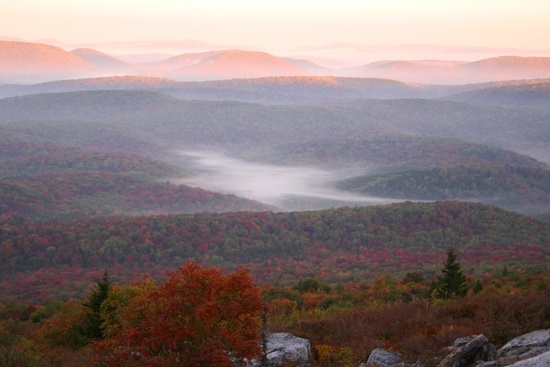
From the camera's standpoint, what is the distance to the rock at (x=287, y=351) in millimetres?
15383

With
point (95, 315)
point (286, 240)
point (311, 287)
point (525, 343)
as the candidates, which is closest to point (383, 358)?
point (525, 343)

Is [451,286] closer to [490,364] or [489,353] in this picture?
[489,353]

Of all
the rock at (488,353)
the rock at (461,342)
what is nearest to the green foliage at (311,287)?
the rock at (461,342)

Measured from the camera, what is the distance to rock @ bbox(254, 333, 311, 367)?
50.5 ft

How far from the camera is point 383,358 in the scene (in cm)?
1539

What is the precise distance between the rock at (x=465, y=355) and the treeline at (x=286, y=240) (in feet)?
142

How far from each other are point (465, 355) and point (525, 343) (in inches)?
82.0

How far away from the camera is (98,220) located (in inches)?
3465

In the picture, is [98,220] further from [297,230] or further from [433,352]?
[433,352]

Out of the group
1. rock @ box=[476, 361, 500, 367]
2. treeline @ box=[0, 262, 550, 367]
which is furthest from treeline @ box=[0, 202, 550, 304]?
rock @ box=[476, 361, 500, 367]

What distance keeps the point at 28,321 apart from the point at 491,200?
18152cm

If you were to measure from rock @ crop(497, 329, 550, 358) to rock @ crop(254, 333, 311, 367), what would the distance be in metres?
4.88

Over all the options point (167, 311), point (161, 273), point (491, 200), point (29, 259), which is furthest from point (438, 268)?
point (491, 200)

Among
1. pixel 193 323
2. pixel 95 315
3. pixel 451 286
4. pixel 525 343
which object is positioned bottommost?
pixel 95 315
